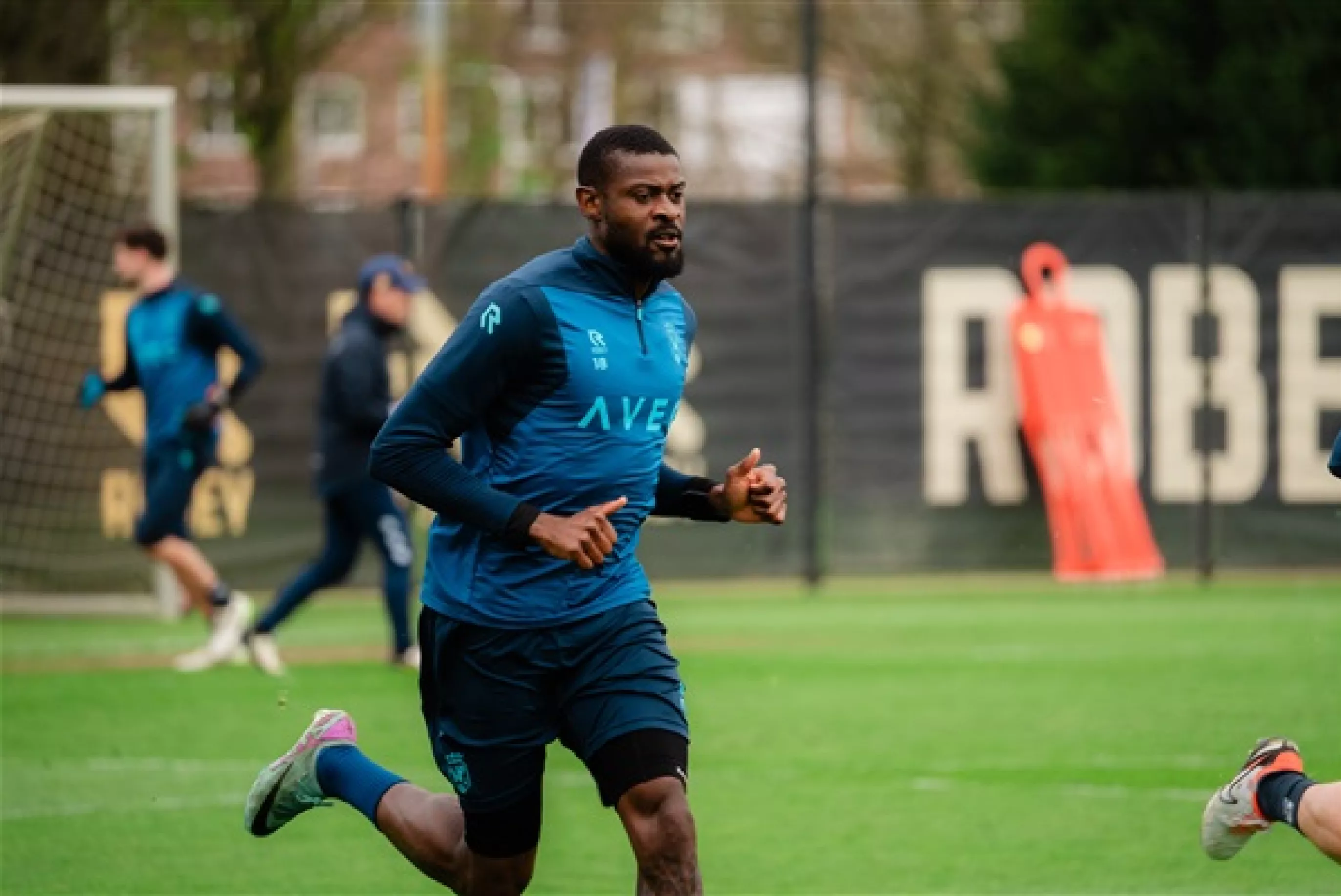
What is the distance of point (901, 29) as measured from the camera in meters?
41.9

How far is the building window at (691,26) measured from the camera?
4672cm

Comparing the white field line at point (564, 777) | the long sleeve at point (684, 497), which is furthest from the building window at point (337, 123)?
the long sleeve at point (684, 497)

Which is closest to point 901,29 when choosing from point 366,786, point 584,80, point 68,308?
point 584,80

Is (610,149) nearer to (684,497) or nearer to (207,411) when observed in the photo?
(684,497)

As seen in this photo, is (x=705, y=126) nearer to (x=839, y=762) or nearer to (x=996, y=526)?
(x=996, y=526)

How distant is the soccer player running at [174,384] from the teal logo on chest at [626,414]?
825 centimetres

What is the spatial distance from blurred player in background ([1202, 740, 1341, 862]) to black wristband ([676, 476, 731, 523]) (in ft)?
5.57

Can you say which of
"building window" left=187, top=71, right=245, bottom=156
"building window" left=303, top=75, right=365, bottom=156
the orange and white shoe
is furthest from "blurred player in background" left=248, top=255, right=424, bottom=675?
"building window" left=303, top=75, right=365, bottom=156

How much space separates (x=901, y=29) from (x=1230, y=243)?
21.6 metres

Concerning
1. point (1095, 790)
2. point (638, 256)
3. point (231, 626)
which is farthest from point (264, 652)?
point (638, 256)

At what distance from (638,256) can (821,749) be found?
18.7 feet

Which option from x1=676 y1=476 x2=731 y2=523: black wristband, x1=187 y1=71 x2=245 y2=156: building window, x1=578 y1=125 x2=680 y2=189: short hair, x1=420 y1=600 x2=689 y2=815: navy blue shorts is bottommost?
x1=420 y1=600 x2=689 y2=815: navy blue shorts

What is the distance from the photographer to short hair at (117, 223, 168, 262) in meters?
14.9

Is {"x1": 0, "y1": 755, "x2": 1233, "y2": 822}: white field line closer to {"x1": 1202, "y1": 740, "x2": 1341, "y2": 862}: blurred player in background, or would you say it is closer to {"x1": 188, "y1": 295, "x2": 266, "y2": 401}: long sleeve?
Answer: {"x1": 1202, "y1": 740, "x2": 1341, "y2": 862}: blurred player in background
